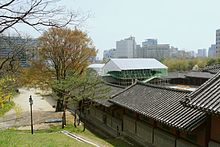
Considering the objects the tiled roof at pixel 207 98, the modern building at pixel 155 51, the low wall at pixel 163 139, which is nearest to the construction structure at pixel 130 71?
the low wall at pixel 163 139

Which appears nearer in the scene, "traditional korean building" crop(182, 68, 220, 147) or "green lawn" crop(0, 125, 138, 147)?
"traditional korean building" crop(182, 68, 220, 147)

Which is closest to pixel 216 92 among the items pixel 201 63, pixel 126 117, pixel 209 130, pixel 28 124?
pixel 209 130

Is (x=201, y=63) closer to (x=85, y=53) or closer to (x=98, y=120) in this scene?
(x=85, y=53)

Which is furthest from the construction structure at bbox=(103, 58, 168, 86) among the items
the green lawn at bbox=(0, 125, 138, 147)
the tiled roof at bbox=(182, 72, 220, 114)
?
the tiled roof at bbox=(182, 72, 220, 114)

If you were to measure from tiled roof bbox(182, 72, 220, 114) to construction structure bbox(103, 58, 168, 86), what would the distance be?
125 ft

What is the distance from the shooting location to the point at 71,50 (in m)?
29.5

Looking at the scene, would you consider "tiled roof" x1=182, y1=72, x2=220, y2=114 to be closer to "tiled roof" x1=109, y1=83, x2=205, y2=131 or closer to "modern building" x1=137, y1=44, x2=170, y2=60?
"tiled roof" x1=109, y1=83, x2=205, y2=131

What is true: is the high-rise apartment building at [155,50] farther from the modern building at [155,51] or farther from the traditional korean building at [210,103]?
the traditional korean building at [210,103]

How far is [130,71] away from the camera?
A: 5012 centimetres

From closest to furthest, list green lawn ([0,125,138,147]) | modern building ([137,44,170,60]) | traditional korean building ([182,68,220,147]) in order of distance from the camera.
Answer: traditional korean building ([182,68,220,147]), green lawn ([0,125,138,147]), modern building ([137,44,170,60])

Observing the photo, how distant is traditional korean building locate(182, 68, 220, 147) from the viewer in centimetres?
872

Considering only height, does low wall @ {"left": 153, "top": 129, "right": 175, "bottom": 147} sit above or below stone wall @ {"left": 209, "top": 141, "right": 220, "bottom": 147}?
below

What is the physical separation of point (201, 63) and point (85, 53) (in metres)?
60.6

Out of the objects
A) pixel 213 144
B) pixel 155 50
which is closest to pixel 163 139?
pixel 213 144
